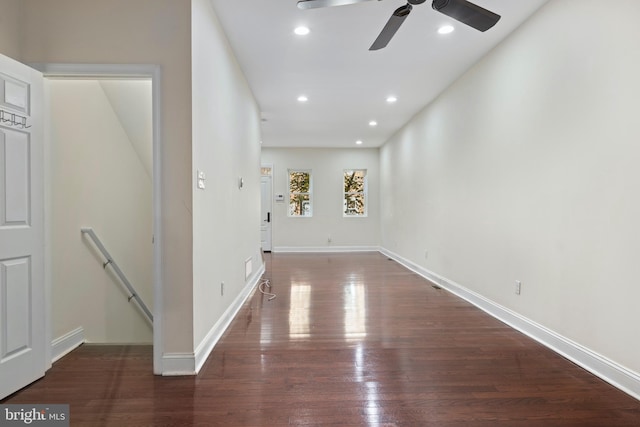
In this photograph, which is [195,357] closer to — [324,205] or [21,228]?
[21,228]

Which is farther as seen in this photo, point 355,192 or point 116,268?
Result: point 355,192

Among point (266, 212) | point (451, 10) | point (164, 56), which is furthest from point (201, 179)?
point (266, 212)

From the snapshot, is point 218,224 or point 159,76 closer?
point 159,76

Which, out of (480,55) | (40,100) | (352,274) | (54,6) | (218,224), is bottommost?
(352,274)

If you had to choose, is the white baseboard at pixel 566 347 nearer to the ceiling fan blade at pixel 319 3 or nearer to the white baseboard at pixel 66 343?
the ceiling fan blade at pixel 319 3

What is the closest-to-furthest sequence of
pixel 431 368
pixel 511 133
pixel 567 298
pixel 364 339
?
→ pixel 431 368 < pixel 567 298 < pixel 364 339 < pixel 511 133

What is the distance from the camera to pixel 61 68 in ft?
7.23

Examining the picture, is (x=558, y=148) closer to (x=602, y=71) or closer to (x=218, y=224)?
(x=602, y=71)

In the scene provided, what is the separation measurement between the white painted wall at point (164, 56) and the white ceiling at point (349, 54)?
726 mm

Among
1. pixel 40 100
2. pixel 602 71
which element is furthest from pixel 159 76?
pixel 602 71

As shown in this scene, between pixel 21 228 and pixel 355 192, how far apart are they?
25.4ft

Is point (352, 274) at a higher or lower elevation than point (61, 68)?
lower

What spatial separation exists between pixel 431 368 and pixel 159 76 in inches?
111

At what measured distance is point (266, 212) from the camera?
887cm
